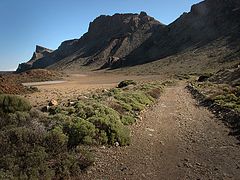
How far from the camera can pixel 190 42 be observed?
12500 cm

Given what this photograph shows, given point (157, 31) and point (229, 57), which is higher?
point (157, 31)

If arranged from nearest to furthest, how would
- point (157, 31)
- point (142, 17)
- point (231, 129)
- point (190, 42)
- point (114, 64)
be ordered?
point (231, 129) → point (190, 42) → point (114, 64) → point (157, 31) → point (142, 17)

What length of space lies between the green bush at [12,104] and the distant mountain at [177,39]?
75785 millimetres

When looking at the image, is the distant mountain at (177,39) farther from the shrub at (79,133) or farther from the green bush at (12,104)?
the shrub at (79,133)

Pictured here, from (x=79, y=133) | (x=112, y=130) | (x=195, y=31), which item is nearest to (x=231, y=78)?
(x=112, y=130)

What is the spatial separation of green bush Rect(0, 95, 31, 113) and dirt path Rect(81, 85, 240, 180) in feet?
14.4

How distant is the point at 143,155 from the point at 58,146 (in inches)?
111

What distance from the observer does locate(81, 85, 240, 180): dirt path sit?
362 inches

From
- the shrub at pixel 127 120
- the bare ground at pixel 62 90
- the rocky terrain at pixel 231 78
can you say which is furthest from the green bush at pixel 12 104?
the rocky terrain at pixel 231 78

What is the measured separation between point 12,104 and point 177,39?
125912 mm

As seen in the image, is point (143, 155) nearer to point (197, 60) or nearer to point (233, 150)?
point (233, 150)

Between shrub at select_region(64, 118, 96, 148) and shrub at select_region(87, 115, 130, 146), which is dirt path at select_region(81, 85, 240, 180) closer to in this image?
shrub at select_region(87, 115, 130, 146)

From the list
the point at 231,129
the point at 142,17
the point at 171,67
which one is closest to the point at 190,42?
the point at 171,67

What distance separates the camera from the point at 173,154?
1098 centimetres
